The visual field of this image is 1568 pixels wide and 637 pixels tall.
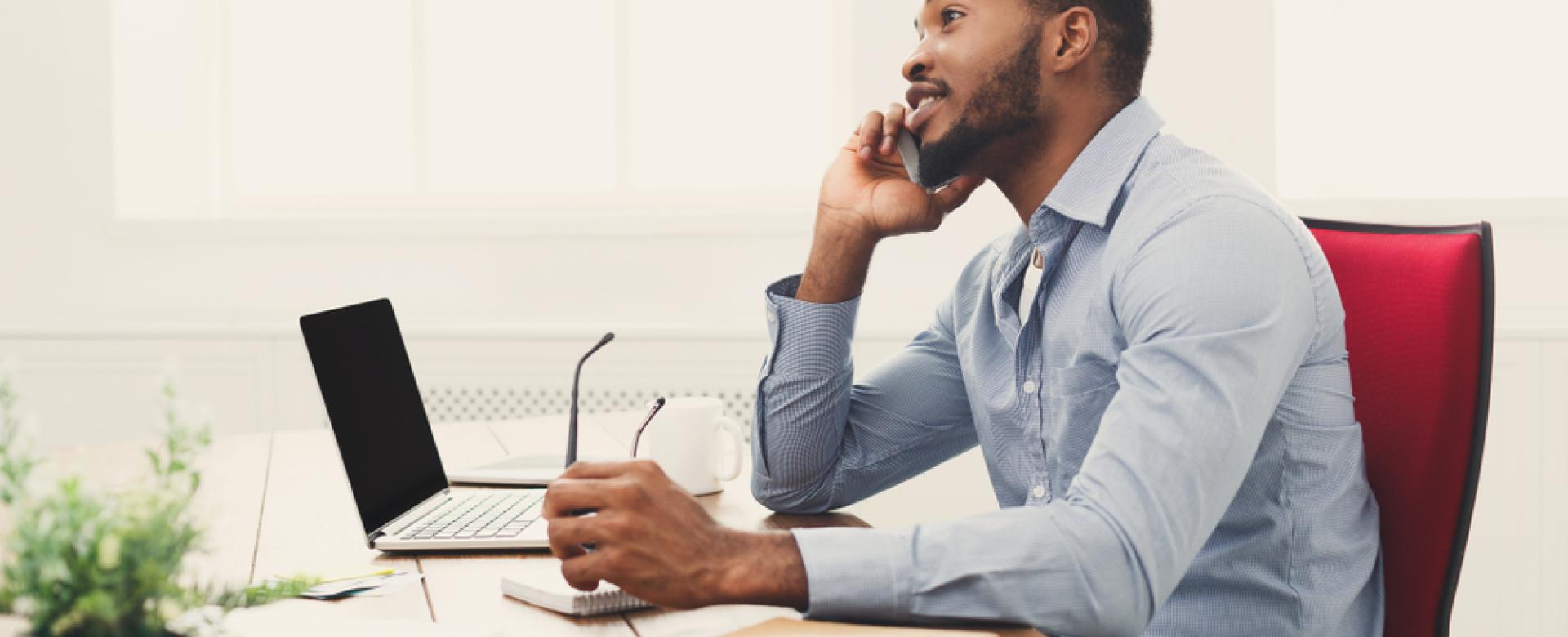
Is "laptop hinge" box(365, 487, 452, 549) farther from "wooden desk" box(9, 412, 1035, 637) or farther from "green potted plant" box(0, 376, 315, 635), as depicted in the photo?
"green potted plant" box(0, 376, 315, 635)

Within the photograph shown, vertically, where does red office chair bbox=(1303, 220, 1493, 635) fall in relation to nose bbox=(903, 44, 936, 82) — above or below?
below

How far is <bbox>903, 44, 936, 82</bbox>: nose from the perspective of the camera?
1432mm

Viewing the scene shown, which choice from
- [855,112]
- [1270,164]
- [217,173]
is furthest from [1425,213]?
[217,173]

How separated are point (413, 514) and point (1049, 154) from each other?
0.74m

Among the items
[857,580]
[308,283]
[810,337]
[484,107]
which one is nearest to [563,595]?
[857,580]

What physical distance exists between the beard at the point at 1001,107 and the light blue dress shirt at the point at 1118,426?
0.31 feet

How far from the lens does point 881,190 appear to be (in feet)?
5.06

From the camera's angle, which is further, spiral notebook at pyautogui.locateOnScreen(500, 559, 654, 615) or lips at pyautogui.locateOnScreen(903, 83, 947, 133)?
lips at pyautogui.locateOnScreen(903, 83, 947, 133)

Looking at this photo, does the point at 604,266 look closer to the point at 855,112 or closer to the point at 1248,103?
the point at 855,112

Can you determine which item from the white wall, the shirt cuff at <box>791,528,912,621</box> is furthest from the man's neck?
the white wall

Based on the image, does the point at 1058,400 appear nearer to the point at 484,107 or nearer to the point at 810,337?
the point at 810,337

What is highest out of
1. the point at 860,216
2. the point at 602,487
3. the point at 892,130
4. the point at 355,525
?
the point at 892,130

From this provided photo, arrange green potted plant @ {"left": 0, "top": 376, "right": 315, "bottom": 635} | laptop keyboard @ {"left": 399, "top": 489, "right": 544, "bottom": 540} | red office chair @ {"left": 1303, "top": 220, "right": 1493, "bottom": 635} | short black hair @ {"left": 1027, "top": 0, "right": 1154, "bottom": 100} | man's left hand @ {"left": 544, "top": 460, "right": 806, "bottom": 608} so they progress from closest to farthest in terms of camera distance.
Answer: green potted plant @ {"left": 0, "top": 376, "right": 315, "bottom": 635}
man's left hand @ {"left": 544, "top": 460, "right": 806, "bottom": 608}
red office chair @ {"left": 1303, "top": 220, "right": 1493, "bottom": 635}
laptop keyboard @ {"left": 399, "top": 489, "right": 544, "bottom": 540}
short black hair @ {"left": 1027, "top": 0, "right": 1154, "bottom": 100}

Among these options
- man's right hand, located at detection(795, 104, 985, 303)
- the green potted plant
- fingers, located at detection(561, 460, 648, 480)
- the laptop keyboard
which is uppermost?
man's right hand, located at detection(795, 104, 985, 303)
